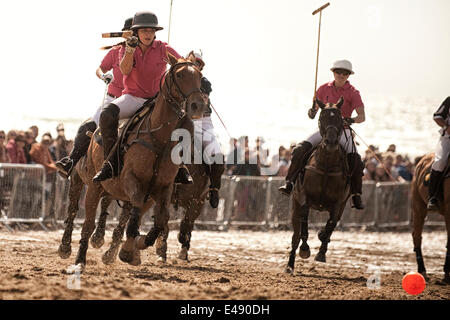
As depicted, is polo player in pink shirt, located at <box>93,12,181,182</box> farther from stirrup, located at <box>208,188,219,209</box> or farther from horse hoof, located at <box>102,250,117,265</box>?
stirrup, located at <box>208,188,219,209</box>

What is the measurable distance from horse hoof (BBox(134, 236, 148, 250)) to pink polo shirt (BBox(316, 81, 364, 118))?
5180 mm

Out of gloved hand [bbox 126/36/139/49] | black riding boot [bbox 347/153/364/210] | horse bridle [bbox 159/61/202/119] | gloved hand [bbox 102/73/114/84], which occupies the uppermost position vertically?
gloved hand [bbox 126/36/139/49]

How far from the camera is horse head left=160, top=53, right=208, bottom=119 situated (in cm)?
1066

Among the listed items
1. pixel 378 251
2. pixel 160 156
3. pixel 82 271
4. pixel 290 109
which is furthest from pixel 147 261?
pixel 290 109

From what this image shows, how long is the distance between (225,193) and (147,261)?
774 cm

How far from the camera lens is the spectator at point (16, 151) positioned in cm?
1925

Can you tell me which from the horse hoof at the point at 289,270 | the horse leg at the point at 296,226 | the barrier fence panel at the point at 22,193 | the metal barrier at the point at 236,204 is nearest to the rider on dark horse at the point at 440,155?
the horse leg at the point at 296,226

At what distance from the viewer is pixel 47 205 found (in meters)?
19.2

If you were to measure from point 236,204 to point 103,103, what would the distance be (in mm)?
9636

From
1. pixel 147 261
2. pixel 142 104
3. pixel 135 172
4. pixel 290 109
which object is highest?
pixel 290 109

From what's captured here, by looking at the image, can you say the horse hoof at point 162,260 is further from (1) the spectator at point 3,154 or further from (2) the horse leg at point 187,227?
(1) the spectator at point 3,154

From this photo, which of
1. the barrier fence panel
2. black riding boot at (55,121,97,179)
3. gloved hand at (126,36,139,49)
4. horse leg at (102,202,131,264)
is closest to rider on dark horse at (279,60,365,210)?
horse leg at (102,202,131,264)

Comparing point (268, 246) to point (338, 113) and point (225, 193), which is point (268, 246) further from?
point (338, 113)

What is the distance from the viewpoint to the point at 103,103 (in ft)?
44.7
